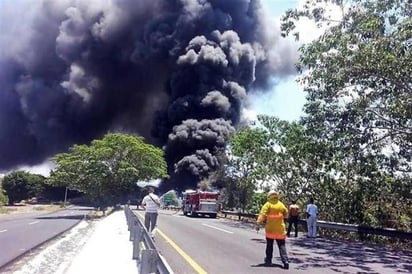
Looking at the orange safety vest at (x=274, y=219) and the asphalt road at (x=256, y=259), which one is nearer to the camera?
the orange safety vest at (x=274, y=219)

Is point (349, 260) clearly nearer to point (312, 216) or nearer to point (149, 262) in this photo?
point (149, 262)

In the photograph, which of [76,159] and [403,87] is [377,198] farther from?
[76,159]

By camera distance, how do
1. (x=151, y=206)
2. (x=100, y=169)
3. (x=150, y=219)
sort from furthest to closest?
(x=100, y=169), (x=150, y=219), (x=151, y=206)

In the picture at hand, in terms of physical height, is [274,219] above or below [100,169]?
below

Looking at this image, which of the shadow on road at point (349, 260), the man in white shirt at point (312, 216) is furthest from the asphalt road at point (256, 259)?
the man in white shirt at point (312, 216)

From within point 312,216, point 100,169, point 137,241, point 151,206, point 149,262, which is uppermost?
point 100,169

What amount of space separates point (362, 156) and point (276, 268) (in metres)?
10.9

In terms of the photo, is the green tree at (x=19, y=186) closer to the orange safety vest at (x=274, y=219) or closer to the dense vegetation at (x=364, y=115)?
the dense vegetation at (x=364, y=115)

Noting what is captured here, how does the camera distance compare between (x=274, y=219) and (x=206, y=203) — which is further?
(x=206, y=203)

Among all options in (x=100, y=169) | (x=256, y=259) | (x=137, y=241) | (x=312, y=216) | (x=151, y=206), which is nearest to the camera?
(x=137, y=241)

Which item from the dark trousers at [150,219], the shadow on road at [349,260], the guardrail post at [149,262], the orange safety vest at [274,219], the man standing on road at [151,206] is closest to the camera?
the guardrail post at [149,262]

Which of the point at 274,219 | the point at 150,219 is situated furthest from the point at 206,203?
the point at 274,219

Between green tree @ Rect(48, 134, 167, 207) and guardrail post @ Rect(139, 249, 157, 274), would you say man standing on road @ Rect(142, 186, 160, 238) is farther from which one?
green tree @ Rect(48, 134, 167, 207)

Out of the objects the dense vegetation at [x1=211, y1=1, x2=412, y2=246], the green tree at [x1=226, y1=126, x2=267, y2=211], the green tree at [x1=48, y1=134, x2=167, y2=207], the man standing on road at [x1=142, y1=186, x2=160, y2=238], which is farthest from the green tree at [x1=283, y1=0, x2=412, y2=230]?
the green tree at [x1=48, y1=134, x2=167, y2=207]
